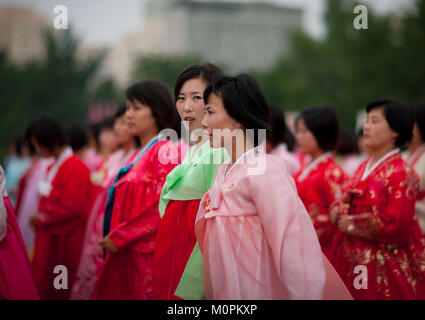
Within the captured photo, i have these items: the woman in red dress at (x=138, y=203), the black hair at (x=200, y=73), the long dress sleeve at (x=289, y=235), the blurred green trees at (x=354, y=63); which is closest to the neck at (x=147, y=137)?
the woman in red dress at (x=138, y=203)

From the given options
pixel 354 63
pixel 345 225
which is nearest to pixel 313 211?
pixel 345 225

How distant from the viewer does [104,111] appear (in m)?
25.8

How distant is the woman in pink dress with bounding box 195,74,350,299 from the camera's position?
2205 millimetres

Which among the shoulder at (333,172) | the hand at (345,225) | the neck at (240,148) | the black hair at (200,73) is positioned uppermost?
the black hair at (200,73)

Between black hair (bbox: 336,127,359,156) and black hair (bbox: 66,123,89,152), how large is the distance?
159 inches

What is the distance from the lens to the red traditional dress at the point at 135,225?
3.45m

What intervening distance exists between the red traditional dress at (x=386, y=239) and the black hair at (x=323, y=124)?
857 mm

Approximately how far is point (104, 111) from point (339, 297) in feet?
80.2

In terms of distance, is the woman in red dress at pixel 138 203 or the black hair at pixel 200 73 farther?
the woman in red dress at pixel 138 203

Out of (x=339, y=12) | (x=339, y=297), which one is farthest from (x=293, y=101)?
(x=339, y=297)

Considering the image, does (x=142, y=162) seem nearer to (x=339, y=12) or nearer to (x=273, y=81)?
(x=339, y=12)

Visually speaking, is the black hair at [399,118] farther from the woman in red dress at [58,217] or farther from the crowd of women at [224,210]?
the woman in red dress at [58,217]

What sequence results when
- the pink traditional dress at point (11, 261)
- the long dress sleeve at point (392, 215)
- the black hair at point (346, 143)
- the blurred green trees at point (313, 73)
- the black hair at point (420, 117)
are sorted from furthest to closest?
the blurred green trees at point (313, 73) < the black hair at point (346, 143) < the black hair at point (420, 117) < the long dress sleeve at point (392, 215) < the pink traditional dress at point (11, 261)

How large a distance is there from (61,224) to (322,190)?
8.80 feet
